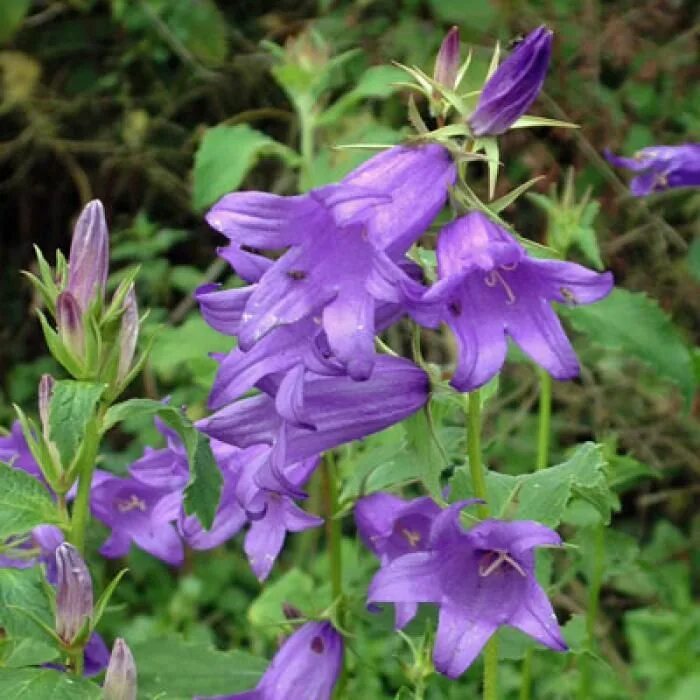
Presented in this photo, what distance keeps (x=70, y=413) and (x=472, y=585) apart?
0.43 m

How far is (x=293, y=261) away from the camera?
52.6 inches

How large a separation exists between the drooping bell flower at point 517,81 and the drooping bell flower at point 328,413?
27 cm

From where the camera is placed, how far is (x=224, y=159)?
2514 millimetres

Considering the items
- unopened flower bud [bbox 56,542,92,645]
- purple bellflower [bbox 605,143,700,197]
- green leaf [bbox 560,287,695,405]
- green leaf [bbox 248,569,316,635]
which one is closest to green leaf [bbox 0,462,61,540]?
unopened flower bud [bbox 56,542,92,645]

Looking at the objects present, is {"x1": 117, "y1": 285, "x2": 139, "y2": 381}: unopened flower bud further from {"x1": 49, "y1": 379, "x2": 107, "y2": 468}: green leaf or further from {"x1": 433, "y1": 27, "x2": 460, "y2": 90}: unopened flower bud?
{"x1": 433, "y1": 27, "x2": 460, "y2": 90}: unopened flower bud

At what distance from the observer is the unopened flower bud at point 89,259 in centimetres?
136

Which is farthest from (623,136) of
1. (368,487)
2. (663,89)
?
(368,487)

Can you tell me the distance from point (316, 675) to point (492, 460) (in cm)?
175

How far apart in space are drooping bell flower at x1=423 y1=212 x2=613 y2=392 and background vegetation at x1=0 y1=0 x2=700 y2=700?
1.19ft

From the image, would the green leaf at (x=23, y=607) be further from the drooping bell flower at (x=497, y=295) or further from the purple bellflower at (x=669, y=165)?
the purple bellflower at (x=669, y=165)

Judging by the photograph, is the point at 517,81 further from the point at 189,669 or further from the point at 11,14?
the point at 11,14

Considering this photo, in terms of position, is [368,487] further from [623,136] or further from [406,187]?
[623,136]

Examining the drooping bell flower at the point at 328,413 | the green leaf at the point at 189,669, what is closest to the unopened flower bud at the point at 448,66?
the drooping bell flower at the point at 328,413

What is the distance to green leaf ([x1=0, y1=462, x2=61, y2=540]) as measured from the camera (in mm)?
1350
